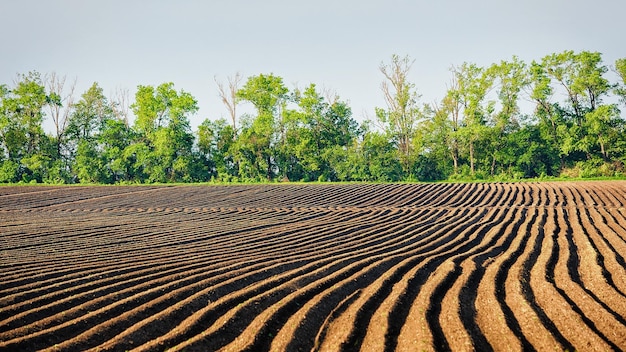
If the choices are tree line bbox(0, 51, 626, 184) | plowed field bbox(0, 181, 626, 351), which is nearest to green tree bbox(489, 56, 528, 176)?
tree line bbox(0, 51, 626, 184)

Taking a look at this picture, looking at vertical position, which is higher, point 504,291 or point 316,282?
point 316,282

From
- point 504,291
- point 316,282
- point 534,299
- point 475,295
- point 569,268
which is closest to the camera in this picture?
point 534,299

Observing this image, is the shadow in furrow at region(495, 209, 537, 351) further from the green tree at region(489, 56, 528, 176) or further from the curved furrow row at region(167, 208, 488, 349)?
the green tree at region(489, 56, 528, 176)

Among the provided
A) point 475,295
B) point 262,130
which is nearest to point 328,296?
point 475,295

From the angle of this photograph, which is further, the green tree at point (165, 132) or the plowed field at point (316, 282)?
the green tree at point (165, 132)

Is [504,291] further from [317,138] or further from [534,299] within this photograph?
[317,138]

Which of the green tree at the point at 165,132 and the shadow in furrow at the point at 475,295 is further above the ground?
the green tree at the point at 165,132

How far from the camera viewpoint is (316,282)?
9.19m

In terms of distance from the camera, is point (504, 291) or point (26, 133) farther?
point (26, 133)

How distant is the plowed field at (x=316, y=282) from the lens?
256 inches

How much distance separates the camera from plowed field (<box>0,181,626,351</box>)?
650cm

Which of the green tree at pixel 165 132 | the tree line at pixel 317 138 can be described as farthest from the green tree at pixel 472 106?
the green tree at pixel 165 132

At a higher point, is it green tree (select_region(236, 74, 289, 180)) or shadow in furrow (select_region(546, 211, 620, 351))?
green tree (select_region(236, 74, 289, 180))

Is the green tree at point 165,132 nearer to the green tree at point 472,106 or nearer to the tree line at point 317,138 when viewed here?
the tree line at point 317,138
